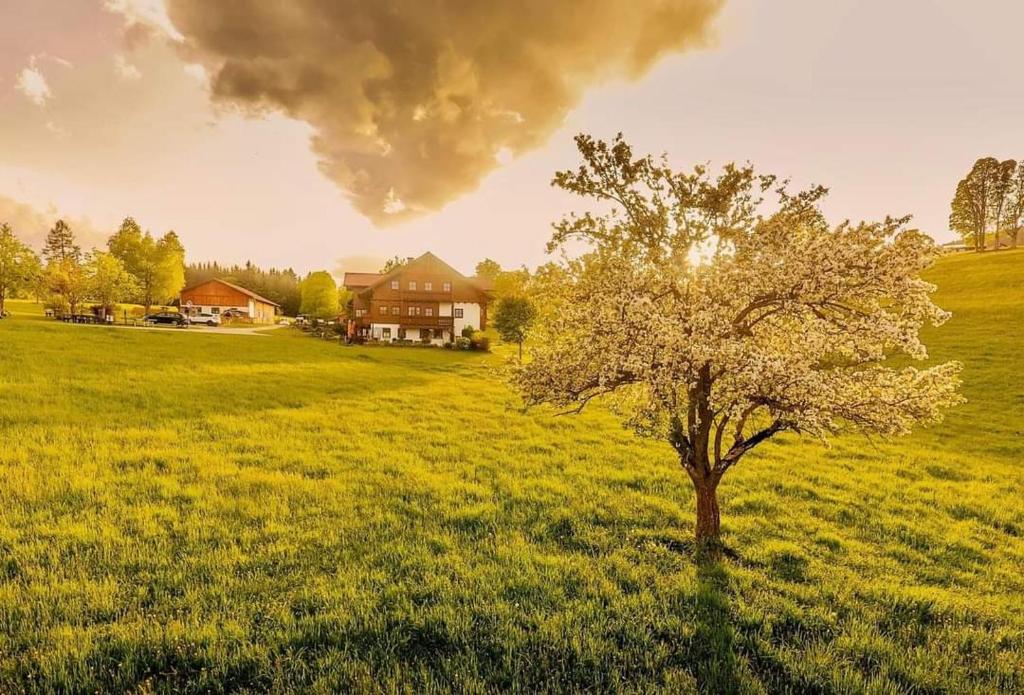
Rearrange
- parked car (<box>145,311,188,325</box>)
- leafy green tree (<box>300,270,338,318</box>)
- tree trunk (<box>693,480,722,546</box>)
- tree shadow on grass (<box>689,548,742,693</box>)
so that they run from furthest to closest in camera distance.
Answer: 1. leafy green tree (<box>300,270,338,318</box>)
2. parked car (<box>145,311,188,325</box>)
3. tree trunk (<box>693,480,722,546</box>)
4. tree shadow on grass (<box>689,548,742,693</box>)

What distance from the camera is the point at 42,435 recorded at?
1328 cm

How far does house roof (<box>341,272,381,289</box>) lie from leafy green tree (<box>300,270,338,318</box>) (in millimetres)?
3281

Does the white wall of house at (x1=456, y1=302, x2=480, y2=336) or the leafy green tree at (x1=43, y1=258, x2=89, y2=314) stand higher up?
the leafy green tree at (x1=43, y1=258, x2=89, y2=314)

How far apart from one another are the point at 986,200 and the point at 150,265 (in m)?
137

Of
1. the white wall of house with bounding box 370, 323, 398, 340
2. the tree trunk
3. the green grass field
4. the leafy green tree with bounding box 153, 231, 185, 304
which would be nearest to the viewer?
the green grass field

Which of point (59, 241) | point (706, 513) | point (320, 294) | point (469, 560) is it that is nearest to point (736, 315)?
point (706, 513)

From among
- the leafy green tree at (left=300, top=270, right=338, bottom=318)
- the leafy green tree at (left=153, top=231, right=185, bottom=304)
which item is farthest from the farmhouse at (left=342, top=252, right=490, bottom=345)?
the leafy green tree at (left=153, top=231, right=185, bottom=304)

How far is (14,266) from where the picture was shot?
47562 mm

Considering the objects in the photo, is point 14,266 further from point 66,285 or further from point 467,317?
point 467,317

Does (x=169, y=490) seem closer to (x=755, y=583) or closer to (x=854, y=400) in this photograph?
(x=755, y=583)

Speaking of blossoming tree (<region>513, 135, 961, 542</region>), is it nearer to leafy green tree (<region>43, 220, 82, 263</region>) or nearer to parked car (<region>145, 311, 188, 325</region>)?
parked car (<region>145, 311, 188, 325</region>)

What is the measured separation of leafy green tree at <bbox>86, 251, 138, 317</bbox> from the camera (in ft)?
178

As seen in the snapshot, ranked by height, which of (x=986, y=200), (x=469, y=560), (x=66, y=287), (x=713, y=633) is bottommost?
(x=713, y=633)

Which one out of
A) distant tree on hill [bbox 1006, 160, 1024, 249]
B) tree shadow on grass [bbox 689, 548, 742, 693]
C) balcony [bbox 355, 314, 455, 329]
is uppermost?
distant tree on hill [bbox 1006, 160, 1024, 249]
